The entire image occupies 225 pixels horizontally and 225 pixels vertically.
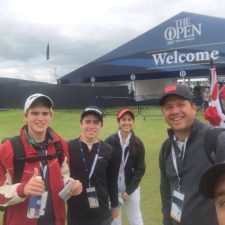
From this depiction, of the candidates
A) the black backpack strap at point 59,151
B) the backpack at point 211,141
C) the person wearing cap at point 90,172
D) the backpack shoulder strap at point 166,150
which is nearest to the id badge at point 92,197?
the person wearing cap at point 90,172

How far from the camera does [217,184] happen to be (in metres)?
1.58

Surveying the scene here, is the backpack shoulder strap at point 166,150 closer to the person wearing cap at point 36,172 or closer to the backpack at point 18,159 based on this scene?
the person wearing cap at point 36,172

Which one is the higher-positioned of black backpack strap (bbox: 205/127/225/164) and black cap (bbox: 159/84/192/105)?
black cap (bbox: 159/84/192/105)

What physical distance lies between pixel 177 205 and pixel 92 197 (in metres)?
1.08

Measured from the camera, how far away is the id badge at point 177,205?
125 inches

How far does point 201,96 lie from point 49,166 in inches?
994

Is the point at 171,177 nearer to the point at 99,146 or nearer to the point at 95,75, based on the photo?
the point at 99,146

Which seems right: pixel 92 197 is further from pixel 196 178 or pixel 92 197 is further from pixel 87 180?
pixel 196 178

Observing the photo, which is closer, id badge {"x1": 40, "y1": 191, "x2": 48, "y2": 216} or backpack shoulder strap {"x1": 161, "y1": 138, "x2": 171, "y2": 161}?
id badge {"x1": 40, "y1": 191, "x2": 48, "y2": 216}

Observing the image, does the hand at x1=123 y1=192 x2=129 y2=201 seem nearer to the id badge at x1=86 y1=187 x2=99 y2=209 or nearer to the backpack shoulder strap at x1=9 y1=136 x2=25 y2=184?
the id badge at x1=86 y1=187 x2=99 y2=209

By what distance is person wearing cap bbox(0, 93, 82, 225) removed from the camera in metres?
3.08

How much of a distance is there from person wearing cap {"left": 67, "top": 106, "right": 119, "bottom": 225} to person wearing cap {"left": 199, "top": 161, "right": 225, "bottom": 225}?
8.10 ft

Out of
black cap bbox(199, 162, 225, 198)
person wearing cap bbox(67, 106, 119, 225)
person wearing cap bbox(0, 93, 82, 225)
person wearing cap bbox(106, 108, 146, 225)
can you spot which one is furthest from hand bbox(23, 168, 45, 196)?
person wearing cap bbox(106, 108, 146, 225)

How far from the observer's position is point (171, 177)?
130 inches
